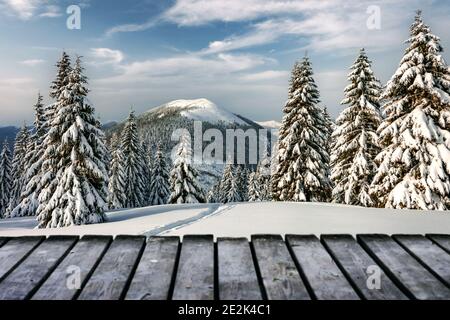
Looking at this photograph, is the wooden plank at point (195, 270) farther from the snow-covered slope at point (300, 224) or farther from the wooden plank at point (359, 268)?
the snow-covered slope at point (300, 224)

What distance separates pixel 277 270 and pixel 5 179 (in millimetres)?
63551

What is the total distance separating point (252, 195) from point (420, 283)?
60925mm

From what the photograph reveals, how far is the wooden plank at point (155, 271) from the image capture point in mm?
2535

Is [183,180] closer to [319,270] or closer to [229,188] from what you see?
[229,188]

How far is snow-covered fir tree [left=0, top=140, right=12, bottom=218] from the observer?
56.8 meters

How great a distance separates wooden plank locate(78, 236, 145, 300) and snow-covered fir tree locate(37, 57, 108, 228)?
71.6 ft

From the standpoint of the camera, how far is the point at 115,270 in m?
2.88

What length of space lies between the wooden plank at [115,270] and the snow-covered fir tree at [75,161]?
21.8 m

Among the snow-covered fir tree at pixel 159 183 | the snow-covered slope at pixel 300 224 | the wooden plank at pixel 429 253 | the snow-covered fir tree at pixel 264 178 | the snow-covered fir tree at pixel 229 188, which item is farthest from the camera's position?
the snow-covered fir tree at pixel 229 188

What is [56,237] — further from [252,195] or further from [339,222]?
[252,195]

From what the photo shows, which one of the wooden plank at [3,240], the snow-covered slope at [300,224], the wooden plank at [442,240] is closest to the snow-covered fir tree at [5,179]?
the snow-covered slope at [300,224]

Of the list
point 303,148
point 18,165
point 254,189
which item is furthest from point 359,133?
point 18,165

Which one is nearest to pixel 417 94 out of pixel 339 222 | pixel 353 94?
pixel 353 94
